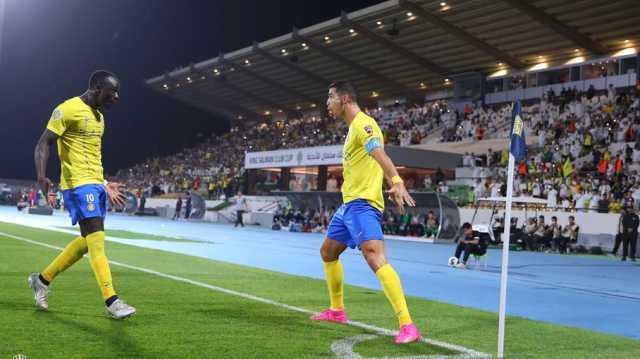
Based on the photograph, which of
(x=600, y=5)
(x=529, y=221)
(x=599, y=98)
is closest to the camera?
(x=529, y=221)

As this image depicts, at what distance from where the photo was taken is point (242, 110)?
71.8 meters

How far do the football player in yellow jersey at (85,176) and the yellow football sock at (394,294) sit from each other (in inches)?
87.3

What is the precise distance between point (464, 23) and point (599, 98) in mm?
8734

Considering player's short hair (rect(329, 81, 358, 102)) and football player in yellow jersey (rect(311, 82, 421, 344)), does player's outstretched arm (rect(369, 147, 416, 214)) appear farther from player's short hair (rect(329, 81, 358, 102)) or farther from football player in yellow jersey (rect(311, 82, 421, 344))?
player's short hair (rect(329, 81, 358, 102))

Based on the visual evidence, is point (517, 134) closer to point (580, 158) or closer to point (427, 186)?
point (580, 158)

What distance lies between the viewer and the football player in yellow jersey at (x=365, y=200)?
5.64m

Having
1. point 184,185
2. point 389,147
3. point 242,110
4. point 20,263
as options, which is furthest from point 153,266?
point 242,110

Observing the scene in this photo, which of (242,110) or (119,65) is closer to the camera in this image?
(119,65)

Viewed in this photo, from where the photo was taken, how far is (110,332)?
18.0ft

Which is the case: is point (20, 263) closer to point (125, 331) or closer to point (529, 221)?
point (125, 331)

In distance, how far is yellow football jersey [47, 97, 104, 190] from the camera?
6215 millimetres

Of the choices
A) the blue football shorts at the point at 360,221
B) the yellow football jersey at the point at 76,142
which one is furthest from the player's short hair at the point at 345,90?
the yellow football jersey at the point at 76,142

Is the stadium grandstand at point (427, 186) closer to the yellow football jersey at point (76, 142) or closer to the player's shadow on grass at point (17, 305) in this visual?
the yellow football jersey at point (76, 142)

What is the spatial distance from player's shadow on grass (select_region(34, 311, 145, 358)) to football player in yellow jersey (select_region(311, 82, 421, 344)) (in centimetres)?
198
